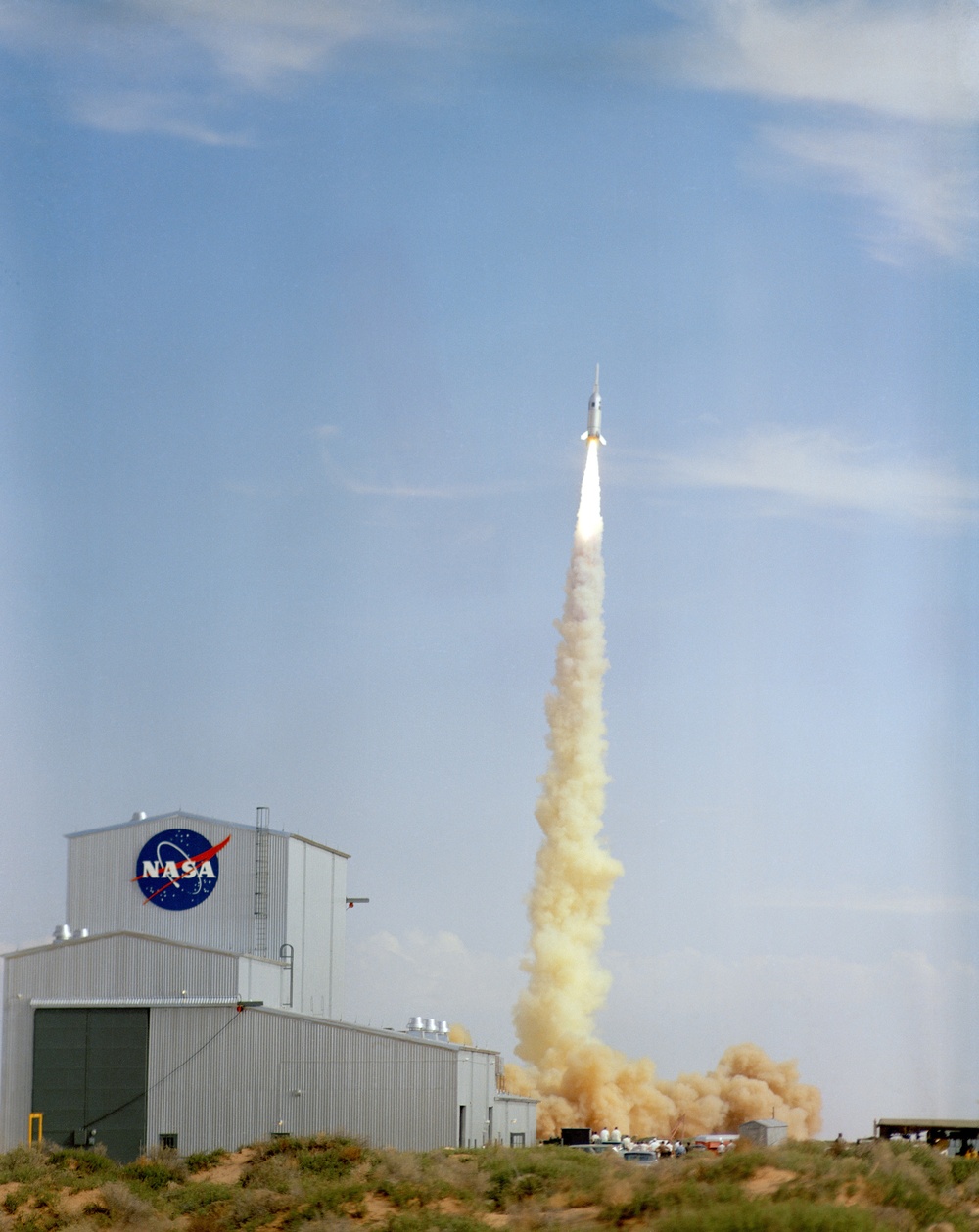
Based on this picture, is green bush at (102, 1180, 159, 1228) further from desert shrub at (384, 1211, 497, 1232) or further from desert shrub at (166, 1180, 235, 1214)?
desert shrub at (384, 1211, 497, 1232)

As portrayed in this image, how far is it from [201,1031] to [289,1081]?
3767mm

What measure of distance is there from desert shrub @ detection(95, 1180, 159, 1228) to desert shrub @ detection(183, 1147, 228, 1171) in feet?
15.7

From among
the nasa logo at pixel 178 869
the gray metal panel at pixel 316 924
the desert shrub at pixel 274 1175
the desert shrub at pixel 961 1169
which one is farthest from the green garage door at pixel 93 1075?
the desert shrub at pixel 961 1169

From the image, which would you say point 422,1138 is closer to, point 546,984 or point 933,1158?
point 933,1158

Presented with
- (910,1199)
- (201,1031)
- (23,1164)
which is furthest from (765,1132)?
(23,1164)

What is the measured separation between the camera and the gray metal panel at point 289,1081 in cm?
5819

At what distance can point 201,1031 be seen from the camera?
60812mm

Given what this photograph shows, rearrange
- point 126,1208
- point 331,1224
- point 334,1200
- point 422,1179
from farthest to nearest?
point 126,1208 < point 422,1179 < point 334,1200 < point 331,1224

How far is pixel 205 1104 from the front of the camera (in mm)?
59719

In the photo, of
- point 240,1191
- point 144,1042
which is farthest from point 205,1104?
point 240,1191

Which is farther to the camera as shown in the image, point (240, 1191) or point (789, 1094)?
point (789, 1094)

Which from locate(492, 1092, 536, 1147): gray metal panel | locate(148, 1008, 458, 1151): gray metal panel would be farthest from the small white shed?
locate(148, 1008, 458, 1151): gray metal panel

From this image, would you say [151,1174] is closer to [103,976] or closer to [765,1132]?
[103,976]

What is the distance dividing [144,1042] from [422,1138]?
1060cm
